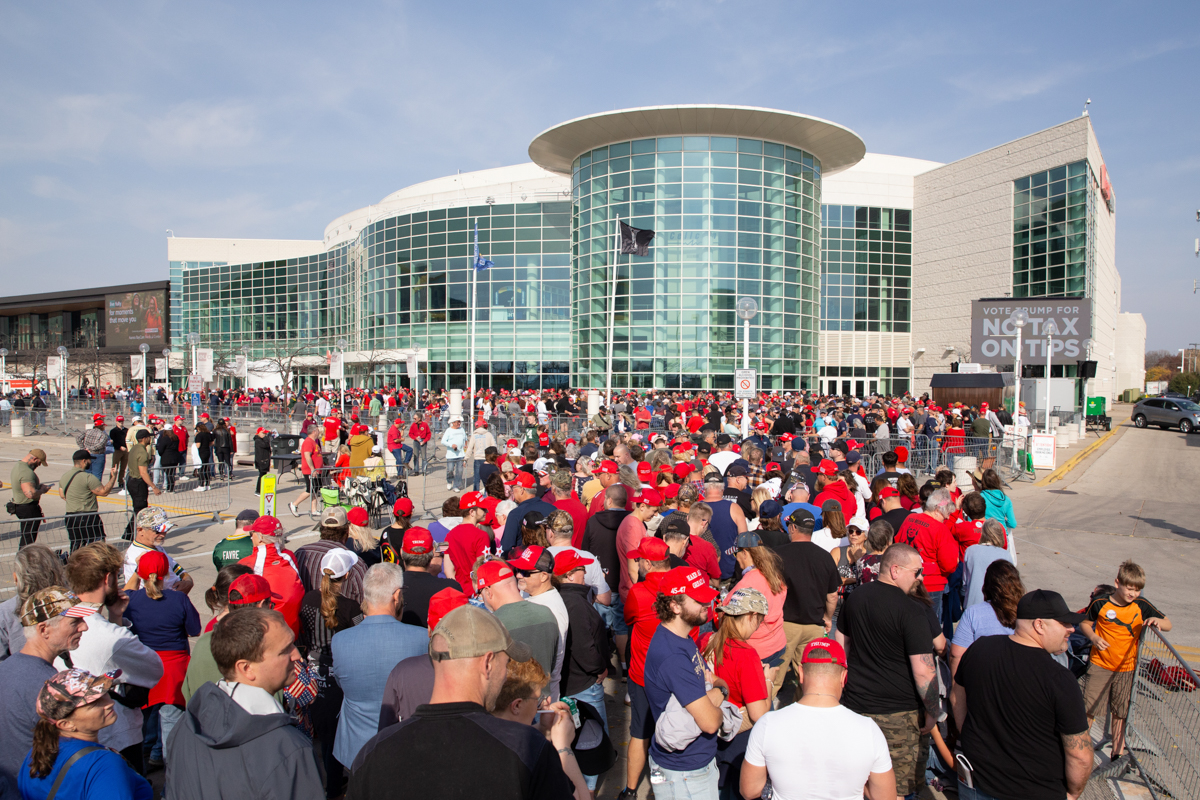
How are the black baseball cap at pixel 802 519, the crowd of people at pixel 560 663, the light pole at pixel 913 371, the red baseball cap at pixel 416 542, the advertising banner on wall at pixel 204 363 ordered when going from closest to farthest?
the crowd of people at pixel 560 663 → the red baseball cap at pixel 416 542 → the black baseball cap at pixel 802 519 → the advertising banner on wall at pixel 204 363 → the light pole at pixel 913 371

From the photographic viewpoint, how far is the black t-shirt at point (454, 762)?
6.43 ft

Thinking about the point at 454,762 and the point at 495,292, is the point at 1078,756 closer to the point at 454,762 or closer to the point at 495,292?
the point at 454,762

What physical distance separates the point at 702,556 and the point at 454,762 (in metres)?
3.86

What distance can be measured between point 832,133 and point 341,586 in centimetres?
3990

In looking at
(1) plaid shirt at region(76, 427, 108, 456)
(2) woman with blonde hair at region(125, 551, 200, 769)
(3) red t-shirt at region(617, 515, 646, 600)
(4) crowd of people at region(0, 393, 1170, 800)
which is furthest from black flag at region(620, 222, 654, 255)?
(2) woman with blonde hair at region(125, 551, 200, 769)

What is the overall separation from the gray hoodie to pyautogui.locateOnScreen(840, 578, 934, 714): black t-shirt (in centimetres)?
312

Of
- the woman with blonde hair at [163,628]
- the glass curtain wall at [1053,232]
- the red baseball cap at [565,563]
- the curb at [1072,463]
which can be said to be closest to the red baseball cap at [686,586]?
the red baseball cap at [565,563]

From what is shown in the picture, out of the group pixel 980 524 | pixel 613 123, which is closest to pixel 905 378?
pixel 613 123

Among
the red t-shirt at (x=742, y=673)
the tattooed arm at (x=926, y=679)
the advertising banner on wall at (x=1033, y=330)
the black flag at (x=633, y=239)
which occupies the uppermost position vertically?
the black flag at (x=633, y=239)

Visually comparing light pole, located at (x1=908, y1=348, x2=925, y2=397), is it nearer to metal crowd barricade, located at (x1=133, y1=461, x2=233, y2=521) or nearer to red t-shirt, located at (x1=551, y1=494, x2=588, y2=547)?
metal crowd barricade, located at (x1=133, y1=461, x2=233, y2=521)

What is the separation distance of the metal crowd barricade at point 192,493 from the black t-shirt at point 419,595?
10174 mm

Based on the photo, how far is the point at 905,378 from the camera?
50.7 metres

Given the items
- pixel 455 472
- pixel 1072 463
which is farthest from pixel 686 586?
pixel 1072 463

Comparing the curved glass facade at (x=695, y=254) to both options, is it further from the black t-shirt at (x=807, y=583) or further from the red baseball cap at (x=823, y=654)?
the red baseball cap at (x=823, y=654)
